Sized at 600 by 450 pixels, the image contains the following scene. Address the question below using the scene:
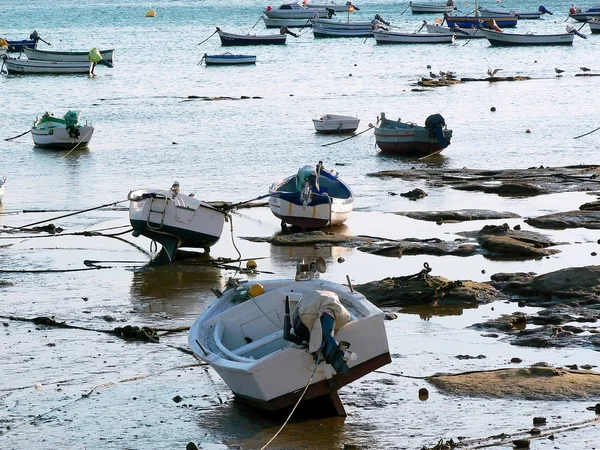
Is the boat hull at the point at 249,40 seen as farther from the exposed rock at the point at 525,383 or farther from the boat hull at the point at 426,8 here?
the exposed rock at the point at 525,383

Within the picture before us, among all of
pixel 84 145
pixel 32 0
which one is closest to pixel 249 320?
pixel 84 145

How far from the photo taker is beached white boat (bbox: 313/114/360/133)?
120 feet

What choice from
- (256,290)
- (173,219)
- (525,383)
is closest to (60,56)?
(173,219)

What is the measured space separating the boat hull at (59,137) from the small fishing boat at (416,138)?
29.0 feet

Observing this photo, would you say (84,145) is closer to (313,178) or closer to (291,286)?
(313,178)

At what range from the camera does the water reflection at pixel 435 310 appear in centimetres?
1562

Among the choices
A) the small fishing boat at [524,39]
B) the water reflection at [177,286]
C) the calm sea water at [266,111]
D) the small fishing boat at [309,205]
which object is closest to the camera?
the water reflection at [177,286]

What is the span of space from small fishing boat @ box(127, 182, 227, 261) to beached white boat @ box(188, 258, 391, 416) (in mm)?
7314

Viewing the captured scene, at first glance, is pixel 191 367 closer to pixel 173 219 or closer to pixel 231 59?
pixel 173 219

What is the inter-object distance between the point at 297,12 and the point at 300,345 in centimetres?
8612

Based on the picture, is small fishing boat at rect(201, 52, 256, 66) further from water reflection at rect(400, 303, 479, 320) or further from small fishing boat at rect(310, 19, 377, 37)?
water reflection at rect(400, 303, 479, 320)

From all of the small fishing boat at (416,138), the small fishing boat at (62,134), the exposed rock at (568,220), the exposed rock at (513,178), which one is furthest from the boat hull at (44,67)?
the exposed rock at (568,220)

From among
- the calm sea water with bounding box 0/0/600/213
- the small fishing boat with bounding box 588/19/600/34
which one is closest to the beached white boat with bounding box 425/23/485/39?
the calm sea water with bounding box 0/0/600/213

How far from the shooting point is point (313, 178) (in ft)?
71.8
